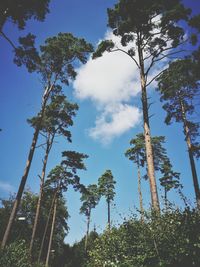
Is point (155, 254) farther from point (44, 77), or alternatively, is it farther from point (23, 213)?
point (23, 213)

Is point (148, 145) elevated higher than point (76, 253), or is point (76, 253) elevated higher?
point (148, 145)

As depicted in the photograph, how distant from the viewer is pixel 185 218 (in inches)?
249

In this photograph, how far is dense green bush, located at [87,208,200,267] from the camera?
5700mm

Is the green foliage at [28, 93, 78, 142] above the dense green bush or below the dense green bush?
above

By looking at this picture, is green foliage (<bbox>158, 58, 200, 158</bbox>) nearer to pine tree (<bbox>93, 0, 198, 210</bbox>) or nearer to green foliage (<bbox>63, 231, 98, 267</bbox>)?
pine tree (<bbox>93, 0, 198, 210</bbox>)

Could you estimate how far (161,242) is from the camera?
637cm

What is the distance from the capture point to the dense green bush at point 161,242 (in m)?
5.70

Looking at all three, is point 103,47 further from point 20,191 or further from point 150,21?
point 20,191

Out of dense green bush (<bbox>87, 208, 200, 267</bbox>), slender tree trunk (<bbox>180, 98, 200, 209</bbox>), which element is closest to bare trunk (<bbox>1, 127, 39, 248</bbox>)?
dense green bush (<bbox>87, 208, 200, 267</bbox>)

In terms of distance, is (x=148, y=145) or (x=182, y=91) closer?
(x=148, y=145)

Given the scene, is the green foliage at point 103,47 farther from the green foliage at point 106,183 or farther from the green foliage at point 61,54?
the green foliage at point 106,183

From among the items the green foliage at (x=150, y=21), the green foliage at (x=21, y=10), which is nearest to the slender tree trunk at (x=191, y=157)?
the green foliage at (x=150, y=21)

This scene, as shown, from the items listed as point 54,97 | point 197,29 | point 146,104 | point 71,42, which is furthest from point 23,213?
point 197,29

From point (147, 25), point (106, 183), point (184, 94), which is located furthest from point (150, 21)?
point (106, 183)
